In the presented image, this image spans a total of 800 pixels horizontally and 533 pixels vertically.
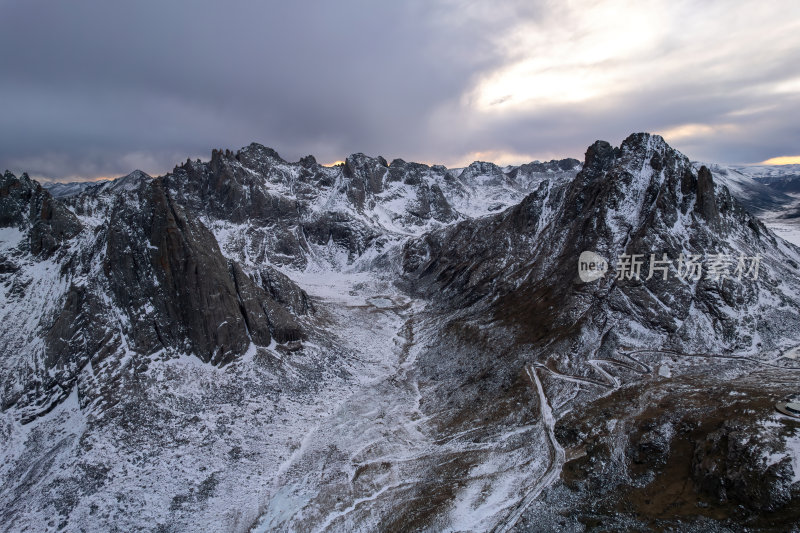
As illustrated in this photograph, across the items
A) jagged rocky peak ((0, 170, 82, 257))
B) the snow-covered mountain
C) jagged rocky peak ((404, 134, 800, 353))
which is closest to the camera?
the snow-covered mountain

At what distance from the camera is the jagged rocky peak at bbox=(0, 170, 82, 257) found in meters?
72.0

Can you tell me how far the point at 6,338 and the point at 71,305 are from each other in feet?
27.8

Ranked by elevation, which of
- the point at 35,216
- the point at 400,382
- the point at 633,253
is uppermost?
the point at 35,216

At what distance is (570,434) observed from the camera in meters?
48.0

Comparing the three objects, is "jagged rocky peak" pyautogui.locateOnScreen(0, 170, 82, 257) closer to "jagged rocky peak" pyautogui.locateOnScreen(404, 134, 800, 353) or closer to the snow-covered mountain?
the snow-covered mountain

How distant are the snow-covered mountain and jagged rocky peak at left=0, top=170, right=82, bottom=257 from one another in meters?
0.40

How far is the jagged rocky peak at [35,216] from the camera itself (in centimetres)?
7200

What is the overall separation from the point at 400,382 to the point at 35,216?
77.1 metres

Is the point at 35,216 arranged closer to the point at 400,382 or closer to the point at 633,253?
the point at 400,382

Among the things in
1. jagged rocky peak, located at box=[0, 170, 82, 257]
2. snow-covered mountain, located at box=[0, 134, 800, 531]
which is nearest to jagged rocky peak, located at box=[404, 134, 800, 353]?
snow-covered mountain, located at box=[0, 134, 800, 531]

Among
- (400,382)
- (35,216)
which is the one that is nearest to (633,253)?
(400,382)

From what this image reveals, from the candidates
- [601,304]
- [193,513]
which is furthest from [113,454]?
[601,304]

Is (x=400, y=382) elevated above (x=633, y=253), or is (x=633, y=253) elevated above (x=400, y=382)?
(x=633, y=253)

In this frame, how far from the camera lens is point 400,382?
71.9 m
